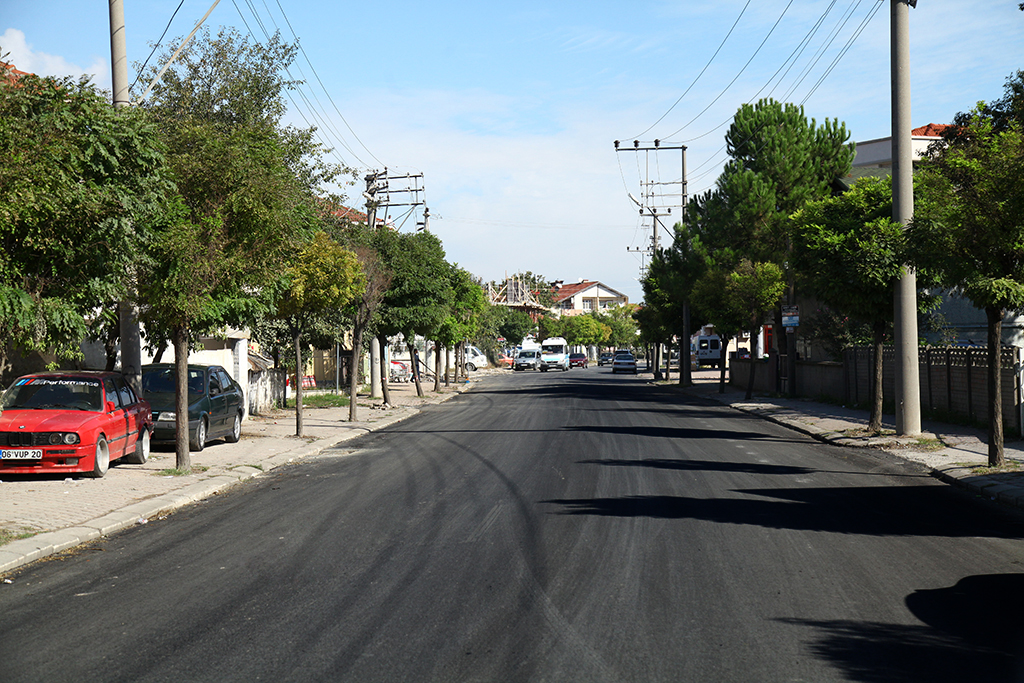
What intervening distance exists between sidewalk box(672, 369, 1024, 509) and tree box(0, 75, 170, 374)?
411 inches

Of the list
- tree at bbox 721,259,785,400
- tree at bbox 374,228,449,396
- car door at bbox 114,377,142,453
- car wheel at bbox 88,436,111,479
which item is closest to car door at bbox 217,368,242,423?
car door at bbox 114,377,142,453

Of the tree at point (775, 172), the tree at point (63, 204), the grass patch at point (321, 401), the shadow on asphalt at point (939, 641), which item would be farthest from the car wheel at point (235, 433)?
the tree at point (775, 172)

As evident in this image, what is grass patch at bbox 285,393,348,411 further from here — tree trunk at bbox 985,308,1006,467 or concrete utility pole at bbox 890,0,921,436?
tree trunk at bbox 985,308,1006,467

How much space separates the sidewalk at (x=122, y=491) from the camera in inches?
350

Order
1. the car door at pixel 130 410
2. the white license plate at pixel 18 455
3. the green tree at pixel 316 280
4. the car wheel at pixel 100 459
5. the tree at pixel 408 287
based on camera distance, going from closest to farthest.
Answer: the white license plate at pixel 18 455 < the car wheel at pixel 100 459 < the car door at pixel 130 410 < the green tree at pixel 316 280 < the tree at pixel 408 287

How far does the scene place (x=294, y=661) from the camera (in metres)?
5.17

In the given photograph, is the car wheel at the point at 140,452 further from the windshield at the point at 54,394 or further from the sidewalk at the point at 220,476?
the windshield at the point at 54,394

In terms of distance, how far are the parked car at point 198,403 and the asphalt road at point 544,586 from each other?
4.89 metres

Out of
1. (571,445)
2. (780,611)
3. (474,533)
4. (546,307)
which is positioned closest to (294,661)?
(780,611)

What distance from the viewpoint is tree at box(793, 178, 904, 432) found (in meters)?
17.9

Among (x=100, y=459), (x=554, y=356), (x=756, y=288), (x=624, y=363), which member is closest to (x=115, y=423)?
(x=100, y=459)

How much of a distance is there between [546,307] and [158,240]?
123473 mm

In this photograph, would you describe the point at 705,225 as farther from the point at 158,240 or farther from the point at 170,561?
the point at 170,561

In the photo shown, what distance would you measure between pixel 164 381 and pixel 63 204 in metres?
10.2
